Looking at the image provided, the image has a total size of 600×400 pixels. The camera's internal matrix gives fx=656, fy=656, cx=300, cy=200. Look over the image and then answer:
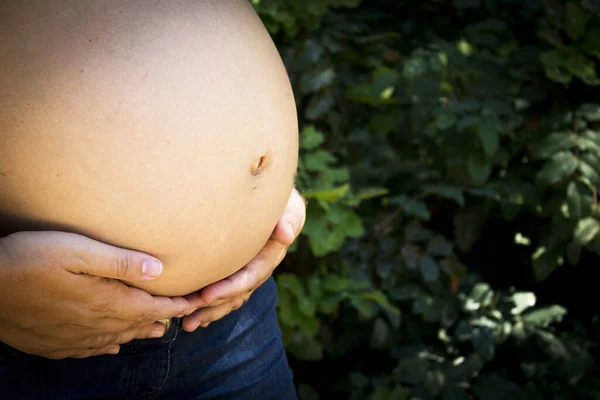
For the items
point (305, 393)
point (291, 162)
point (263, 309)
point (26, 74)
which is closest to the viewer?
point (26, 74)

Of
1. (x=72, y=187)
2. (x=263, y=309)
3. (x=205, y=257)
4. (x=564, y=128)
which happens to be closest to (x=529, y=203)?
(x=564, y=128)

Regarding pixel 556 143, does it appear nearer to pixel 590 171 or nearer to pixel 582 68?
pixel 590 171

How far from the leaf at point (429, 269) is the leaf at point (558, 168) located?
17.2 inches

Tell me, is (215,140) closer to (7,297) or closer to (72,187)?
(72,187)

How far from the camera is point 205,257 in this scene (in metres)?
1.01

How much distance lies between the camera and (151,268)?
93 cm

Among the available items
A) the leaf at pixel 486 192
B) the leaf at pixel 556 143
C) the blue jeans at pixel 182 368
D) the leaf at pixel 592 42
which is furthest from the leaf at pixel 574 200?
the blue jeans at pixel 182 368

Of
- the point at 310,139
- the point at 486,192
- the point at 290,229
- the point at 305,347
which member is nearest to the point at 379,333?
the point at 305,347

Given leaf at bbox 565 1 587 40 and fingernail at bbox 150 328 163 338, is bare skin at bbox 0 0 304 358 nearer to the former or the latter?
fingernail at bbox 150 328 163 338

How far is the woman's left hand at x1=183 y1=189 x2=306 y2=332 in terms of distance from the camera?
108 cm

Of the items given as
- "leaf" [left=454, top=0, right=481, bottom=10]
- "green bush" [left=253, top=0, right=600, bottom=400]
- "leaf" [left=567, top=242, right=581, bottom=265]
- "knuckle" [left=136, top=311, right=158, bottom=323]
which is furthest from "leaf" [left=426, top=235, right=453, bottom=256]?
"knuckle" [left=136, top=311, right=158, bottom=323]

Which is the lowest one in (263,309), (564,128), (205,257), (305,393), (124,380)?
(305,393)

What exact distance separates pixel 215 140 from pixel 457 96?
5.05ft

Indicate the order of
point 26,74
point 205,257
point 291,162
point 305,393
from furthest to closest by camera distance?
point 305,393 < point 291,162 < point 205,257 < point 26,74
